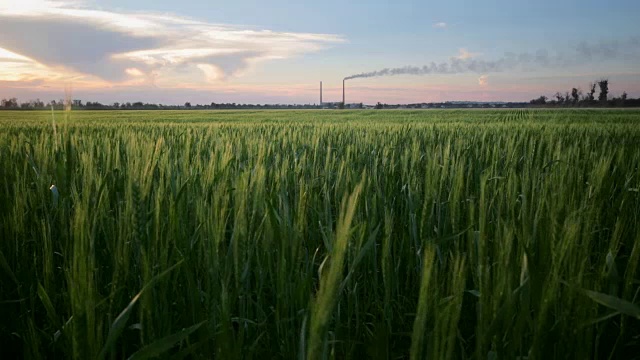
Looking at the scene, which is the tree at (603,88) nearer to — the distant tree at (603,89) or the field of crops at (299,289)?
the distant tree at (603,89)

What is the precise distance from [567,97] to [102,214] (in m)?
85.3

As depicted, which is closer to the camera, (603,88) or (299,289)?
(299,289)

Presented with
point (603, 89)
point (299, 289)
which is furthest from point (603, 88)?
point (299, 289)

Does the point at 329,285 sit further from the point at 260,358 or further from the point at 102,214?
the point at 102,214

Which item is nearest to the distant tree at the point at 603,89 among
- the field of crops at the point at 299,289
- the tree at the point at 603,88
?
the tree at the point at 603,88

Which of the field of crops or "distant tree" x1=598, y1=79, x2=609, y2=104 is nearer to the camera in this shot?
the field of crops

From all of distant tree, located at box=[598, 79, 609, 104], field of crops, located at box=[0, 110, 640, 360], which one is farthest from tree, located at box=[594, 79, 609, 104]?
field of crops, located at box=[0, 110, 640, 360]

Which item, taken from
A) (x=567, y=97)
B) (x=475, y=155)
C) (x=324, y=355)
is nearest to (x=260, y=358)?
(x=324, y=355)

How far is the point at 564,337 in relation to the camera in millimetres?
797

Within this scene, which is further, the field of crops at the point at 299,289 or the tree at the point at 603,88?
the tree at the point at 603,88

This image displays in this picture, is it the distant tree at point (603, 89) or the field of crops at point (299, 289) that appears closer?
the field of crops at point (299, 289)

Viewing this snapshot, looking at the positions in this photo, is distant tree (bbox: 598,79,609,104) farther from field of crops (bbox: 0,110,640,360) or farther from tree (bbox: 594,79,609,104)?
field of crops (bbox: 0,110,640,360)

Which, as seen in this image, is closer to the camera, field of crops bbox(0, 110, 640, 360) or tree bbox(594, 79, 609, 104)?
field of crops bbox(0, 110, 640, 360)

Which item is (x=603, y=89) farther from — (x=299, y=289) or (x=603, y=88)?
(x=299, y=289)
